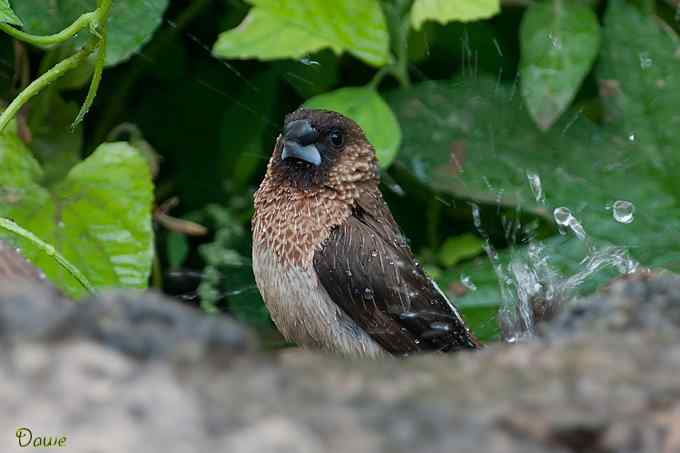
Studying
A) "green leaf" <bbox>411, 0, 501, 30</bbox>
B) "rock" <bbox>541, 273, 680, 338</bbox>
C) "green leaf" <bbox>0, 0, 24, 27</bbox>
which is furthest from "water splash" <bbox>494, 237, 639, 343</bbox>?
"green leaf" <bbox>0, 0, 24, 27</bbox>

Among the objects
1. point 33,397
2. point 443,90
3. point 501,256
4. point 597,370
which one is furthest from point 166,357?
point 443,90

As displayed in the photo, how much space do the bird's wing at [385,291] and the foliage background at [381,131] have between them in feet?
0.91

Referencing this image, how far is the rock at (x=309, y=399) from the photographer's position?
1.29 m

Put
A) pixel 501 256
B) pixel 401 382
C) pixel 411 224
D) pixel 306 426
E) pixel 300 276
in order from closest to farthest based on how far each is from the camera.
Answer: pixel 306 426
pixel 401 382
pixel 300 276
pixel 501 256
pixel 411 224

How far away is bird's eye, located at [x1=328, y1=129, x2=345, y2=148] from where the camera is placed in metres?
3.32

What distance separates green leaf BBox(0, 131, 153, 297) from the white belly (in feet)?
1.12

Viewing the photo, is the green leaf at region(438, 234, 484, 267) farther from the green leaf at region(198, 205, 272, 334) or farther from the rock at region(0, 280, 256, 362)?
the rock at region(0, 280, 256, 362)

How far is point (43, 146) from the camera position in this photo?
3.70 metres


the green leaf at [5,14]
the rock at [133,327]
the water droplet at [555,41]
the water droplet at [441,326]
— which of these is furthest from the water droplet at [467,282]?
the rock at [133,327]

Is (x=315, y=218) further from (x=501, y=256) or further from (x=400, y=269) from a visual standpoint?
(x=501, y=256)

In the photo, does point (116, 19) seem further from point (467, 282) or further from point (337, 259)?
point (467, 282)

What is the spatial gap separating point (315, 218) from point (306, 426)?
1.89m

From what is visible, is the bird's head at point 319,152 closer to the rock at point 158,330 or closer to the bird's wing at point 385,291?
the bird's wing at point 385,291

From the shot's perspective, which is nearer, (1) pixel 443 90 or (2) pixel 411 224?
(1) pixel 443 90
